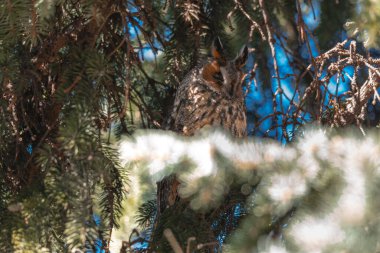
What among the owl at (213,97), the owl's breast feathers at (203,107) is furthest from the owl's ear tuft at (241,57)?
the owl's breast feathers at (203,107)

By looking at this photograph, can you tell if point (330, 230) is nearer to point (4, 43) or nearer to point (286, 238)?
point (286, 238)

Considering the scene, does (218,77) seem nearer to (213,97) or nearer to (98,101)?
(213,97)

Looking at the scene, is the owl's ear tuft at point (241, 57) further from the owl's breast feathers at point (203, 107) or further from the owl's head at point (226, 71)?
the owl's breast feathers at point (203, 107)

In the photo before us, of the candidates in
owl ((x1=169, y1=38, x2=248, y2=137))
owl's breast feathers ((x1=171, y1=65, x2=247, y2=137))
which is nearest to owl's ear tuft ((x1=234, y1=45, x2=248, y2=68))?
owl ((x1=169, y1=38, x2=248, y2=137))

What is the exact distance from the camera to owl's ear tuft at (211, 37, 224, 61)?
2.39m

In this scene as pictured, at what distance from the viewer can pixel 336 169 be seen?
113cm

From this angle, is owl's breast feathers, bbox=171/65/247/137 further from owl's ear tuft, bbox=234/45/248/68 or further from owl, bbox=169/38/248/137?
owl's ear tuft, bbox=234/45/248/68

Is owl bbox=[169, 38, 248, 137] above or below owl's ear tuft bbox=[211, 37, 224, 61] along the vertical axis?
below

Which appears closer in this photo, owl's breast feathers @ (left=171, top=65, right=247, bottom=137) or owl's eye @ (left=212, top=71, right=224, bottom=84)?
owl's breast feathers @ (left=171, top=65, right=247, bottom=137)

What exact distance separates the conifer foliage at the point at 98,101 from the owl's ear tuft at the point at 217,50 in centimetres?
4

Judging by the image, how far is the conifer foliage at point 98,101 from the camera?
54.4 inches

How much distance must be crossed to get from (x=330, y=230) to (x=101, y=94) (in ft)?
3.25

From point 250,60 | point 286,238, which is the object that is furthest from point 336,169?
point 250,60

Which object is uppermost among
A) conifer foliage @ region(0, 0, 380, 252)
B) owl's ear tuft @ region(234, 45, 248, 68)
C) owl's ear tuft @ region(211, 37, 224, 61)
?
owl's ear tuft @ region(211, 37, 224, 61)
